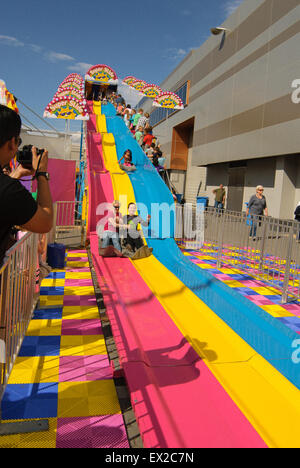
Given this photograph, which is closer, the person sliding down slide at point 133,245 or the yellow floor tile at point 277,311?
the yellow floor tile at point 277,311

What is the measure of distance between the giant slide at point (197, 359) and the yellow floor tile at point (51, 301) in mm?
749

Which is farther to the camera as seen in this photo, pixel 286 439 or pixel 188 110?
pixel 188 110

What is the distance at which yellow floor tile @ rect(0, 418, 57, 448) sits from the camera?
8.53ft

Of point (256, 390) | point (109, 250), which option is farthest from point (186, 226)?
point (256, 390)

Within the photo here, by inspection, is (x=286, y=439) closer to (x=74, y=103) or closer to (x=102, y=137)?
(x=74, y=103)

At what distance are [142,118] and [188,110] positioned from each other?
11.9m

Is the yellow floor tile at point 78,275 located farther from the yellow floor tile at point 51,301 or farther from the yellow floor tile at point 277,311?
the yellow floor tile at point 277,311

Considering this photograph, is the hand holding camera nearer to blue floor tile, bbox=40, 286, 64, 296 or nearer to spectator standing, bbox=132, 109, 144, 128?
blue floor tile, bbox=40, 286, 64, 296

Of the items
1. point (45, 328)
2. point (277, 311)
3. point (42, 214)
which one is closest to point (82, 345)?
point (45, 328)

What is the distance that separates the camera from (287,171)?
582 inches

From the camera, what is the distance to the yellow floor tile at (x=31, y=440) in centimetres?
260

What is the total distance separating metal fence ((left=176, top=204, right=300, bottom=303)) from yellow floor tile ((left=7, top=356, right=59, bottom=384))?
4.22 metres

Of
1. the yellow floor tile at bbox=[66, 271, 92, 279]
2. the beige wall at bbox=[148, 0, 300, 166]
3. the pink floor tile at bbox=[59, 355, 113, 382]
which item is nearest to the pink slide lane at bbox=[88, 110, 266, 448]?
the pink floor tile at bbox=[59, 355, 113, 382]

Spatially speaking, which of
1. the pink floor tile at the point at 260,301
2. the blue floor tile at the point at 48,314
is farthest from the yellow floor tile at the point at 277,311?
the blue floor tile at the point at 48,314
